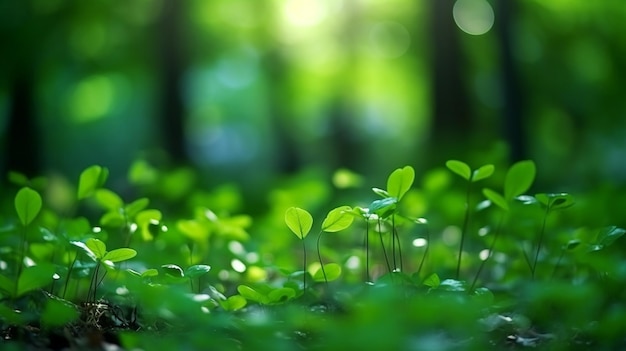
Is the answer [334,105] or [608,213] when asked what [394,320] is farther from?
[334,105]

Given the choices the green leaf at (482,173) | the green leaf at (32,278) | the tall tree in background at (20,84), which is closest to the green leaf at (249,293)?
the green leaf at (32,278)

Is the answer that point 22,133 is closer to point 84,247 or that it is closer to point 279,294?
point 84,247

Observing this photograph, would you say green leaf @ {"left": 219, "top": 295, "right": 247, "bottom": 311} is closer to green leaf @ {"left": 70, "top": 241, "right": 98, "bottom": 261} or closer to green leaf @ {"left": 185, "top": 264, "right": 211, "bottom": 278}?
green leaf @ {"left": 185, "top": 264, "right": 211, "bottom": 278}

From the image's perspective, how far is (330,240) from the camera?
3.57 meters

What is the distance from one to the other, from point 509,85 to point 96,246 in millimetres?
4459

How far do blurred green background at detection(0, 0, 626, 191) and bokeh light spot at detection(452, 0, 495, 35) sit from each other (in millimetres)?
32

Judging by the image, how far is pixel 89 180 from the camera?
201cm

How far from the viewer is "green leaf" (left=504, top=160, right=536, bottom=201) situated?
6.15 ft

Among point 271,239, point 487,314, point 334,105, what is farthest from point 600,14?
point 334,105

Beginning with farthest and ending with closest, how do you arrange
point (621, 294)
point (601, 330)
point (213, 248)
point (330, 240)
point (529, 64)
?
1. point (529, 64)
2. point (330, 240)
3. point (213, 248)
4. point (621, 294)
5. point (601, 330)

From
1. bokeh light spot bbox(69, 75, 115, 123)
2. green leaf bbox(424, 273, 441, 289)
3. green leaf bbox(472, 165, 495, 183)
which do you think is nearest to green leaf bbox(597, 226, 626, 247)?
green leaf bbox(472, 165, 495, 183)

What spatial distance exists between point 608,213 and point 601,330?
147cm

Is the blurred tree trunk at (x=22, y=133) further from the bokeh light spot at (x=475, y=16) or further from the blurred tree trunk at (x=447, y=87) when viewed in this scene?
the bokeh light spot at (x=475, y=16)

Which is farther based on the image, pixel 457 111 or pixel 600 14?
pixel 600 14
